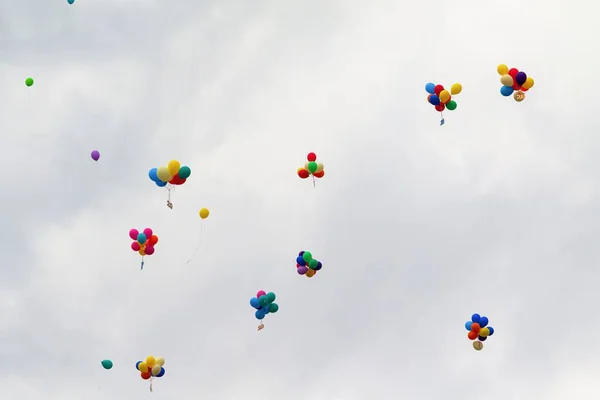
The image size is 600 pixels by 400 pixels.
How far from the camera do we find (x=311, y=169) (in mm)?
61594

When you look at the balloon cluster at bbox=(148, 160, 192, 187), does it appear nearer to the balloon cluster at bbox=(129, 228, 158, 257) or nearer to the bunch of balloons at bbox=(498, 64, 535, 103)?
the balloon cluster at bbox=(129, 228, 158, 257)

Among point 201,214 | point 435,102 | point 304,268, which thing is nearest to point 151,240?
point 201,214

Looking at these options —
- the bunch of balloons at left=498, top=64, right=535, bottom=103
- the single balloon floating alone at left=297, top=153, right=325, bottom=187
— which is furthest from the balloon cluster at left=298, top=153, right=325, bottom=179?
the bunch of balloons at left=498, top=64, right=535, bottom=103

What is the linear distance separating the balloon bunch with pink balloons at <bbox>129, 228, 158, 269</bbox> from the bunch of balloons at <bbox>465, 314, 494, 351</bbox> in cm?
1458

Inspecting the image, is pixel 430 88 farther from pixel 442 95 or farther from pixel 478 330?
pixel 478 330

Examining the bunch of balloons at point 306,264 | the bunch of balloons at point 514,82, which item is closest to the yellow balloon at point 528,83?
the bunch of balloons at point 514,82

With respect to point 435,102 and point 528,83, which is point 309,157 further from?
point 528,83

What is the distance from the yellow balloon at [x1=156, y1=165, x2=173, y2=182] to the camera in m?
57.2

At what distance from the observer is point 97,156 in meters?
61.5

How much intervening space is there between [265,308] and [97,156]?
10653 mm

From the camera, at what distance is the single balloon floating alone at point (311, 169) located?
202ft

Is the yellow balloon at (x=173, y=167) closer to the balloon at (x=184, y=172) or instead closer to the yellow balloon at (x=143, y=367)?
the balloon at (x=184, y=172)

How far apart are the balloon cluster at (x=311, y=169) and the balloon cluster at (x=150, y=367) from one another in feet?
35.7

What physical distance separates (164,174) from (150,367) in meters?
8.54
